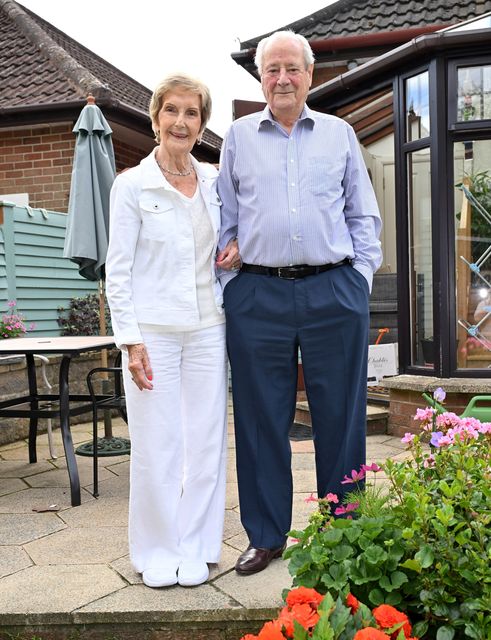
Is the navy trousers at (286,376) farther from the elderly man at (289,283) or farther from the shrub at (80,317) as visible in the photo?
the shrub at (80,317)

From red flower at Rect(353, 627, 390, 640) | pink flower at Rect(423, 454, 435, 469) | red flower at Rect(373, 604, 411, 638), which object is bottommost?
red flower at Rect(373, 604, 411, 638)

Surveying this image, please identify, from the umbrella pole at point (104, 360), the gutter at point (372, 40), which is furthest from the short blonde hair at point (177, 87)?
the gutter at point (372, 40)

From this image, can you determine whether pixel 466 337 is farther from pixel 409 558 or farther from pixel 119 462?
pixel 409 558

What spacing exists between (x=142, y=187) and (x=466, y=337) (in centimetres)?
358

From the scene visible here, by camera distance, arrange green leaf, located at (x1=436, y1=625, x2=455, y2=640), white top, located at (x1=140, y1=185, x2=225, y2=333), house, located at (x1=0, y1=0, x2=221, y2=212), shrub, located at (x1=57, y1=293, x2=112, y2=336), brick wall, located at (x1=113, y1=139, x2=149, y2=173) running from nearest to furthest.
Result: green leaf, located at (x1=436, y1=625, x2=455, y2=640) < white top, located at (x1=140, y1=185, x2=225, y2=333) < shrub, located at (x1=57, y1=293, x2=112, y2=336) < house, located at (x1=0, y1=0, x2=221, y2=212) < brick wall, located at (x1=113, y1=139, x2=149, y2=173)

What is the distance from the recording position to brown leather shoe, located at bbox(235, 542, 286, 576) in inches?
107

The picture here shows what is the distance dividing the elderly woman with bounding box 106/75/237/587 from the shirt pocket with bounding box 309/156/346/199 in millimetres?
391

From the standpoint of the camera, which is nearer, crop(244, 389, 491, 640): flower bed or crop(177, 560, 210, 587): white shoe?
crop(244, 389, 491, 640): flower bed

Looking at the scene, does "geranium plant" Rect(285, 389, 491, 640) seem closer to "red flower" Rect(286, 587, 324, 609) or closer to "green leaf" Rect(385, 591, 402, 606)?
"green leaf" Rect(385, 591, 402, 606)

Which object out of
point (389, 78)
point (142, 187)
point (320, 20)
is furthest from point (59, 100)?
point (142, 187)

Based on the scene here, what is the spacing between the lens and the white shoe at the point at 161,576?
262cm

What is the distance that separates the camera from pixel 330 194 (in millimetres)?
Result: 2658

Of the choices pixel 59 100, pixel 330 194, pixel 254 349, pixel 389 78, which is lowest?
pixel 254 349

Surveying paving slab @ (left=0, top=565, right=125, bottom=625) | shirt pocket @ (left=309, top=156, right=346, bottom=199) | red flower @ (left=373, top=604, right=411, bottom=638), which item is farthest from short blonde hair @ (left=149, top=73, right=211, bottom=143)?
red flower @ (left=373, top=604, right=411, bottom=638)
